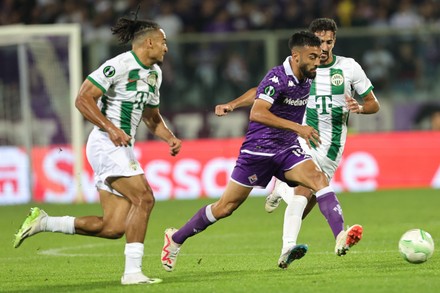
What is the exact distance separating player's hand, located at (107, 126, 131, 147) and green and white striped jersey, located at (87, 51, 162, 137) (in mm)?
347

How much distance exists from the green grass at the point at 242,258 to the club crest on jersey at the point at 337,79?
5.82 feet

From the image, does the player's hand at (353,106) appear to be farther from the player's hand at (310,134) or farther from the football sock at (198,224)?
the football sock at (198,224)

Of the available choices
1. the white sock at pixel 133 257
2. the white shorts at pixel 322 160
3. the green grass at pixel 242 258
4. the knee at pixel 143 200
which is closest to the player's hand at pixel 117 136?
the knee at pixel 143 200

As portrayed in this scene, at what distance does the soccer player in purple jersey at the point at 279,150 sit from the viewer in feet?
31.4

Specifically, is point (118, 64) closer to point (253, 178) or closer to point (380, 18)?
point (253, 178)

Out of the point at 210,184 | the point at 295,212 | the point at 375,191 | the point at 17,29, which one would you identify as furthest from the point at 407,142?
the point at 295,212

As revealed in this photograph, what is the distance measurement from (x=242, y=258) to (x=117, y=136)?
299 cm

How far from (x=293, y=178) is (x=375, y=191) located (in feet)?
35.2

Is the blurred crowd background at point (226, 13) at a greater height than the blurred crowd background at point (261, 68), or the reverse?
the blurred crowd background at point (226, 13)

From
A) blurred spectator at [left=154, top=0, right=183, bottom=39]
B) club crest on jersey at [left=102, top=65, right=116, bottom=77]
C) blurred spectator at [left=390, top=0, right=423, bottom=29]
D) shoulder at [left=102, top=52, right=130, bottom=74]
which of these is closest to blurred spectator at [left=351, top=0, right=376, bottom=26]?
blurred spectator at [left=390, top=0, right=423, bottom=29]

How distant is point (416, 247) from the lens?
31.0ft

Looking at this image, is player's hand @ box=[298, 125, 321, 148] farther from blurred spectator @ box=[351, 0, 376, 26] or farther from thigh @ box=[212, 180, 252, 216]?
blurred spectator @ box=[351, 0, 376, 26]

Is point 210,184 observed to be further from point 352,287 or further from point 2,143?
point 352,287

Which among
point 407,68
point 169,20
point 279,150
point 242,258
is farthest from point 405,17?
point 279,150
